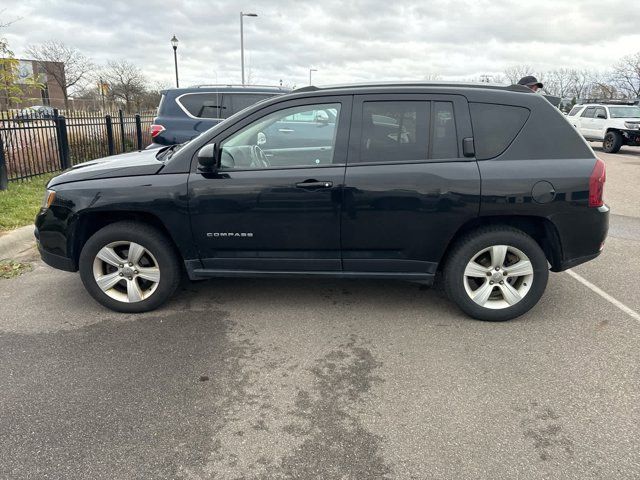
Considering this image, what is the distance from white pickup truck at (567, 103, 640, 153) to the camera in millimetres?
17703

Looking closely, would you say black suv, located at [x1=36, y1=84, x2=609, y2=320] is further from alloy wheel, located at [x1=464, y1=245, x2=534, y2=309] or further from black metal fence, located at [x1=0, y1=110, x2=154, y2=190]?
black metal fence, located at [x1=0, y1=110, x2=154, y2=190]

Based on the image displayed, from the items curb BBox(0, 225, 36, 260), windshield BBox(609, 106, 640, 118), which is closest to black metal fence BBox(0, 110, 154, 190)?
curb BBox(0, 225, 36, 260)

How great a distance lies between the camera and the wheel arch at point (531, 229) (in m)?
3.71

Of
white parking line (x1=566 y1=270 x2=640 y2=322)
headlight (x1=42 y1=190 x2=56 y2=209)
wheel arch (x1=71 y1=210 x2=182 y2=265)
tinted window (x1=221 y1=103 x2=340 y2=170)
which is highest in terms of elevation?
tinted window (x1=221 y1=103 x2=340 y2=170)

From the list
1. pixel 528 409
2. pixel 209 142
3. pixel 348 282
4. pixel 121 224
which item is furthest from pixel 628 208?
pixel 121 224

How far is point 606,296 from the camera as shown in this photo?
435 cm

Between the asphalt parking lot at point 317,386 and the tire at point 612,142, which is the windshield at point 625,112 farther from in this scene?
the asphalt parking lot at point 317,386

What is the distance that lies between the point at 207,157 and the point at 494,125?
7.12ft

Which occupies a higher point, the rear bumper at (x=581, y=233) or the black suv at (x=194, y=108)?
the black suv at (x=194, y=108)

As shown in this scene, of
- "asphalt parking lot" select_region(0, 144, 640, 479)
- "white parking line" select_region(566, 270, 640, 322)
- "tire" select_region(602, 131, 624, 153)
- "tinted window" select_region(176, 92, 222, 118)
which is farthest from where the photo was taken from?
"tire" select_region(602, 131, 624, 153)

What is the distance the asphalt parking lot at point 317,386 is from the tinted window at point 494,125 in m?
1.38

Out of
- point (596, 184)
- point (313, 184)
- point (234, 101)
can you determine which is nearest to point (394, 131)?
point (313, 184)

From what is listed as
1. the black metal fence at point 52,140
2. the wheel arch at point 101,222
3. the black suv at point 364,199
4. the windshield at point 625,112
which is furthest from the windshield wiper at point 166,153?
the windshield at point 625,112

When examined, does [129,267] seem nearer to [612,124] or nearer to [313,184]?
[313,184]
